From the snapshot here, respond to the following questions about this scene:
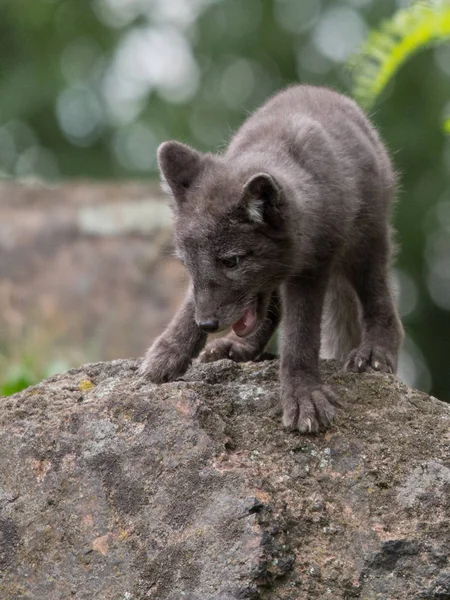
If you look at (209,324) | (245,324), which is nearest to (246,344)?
(245,324)

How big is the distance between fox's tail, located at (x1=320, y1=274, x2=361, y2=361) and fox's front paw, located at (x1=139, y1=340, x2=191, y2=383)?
133 cm

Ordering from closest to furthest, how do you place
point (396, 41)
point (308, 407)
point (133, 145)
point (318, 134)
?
point (308, 407) → point (318, 134) → point (396, 41) → point (133, 145)

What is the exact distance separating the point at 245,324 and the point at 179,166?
87cm

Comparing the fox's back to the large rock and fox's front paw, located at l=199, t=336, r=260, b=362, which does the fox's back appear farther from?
the large rock

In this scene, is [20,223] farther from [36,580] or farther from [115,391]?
[36,580]

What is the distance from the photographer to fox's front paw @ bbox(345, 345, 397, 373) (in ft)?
18.5

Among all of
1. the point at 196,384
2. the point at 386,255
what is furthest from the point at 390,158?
the point at 196,384

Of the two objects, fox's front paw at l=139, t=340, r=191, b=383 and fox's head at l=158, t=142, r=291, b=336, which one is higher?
fox's head at l=158, t=142, r=291, b=336

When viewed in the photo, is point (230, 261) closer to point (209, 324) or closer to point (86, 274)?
point (209, 324)

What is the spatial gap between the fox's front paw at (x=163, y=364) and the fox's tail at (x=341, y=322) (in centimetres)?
133

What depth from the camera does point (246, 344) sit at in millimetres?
6297

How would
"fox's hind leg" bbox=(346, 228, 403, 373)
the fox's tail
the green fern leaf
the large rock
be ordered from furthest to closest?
the fox's tail
"fox's hind leg" bbox=(346, 228, 403, 373)
the green fern leaf
the large rock

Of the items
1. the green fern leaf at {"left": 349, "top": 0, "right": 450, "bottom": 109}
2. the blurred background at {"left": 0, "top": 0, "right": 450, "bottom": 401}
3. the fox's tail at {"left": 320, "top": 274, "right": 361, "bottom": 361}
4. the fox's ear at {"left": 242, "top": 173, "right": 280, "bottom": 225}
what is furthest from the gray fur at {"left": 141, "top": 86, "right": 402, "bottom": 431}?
the blurred background at {"left": 0, "top": 0, "right": 450, "bottom": 401}

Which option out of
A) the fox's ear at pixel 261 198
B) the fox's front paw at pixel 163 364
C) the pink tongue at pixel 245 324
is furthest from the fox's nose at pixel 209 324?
the fox's ear at pixel 261 198
